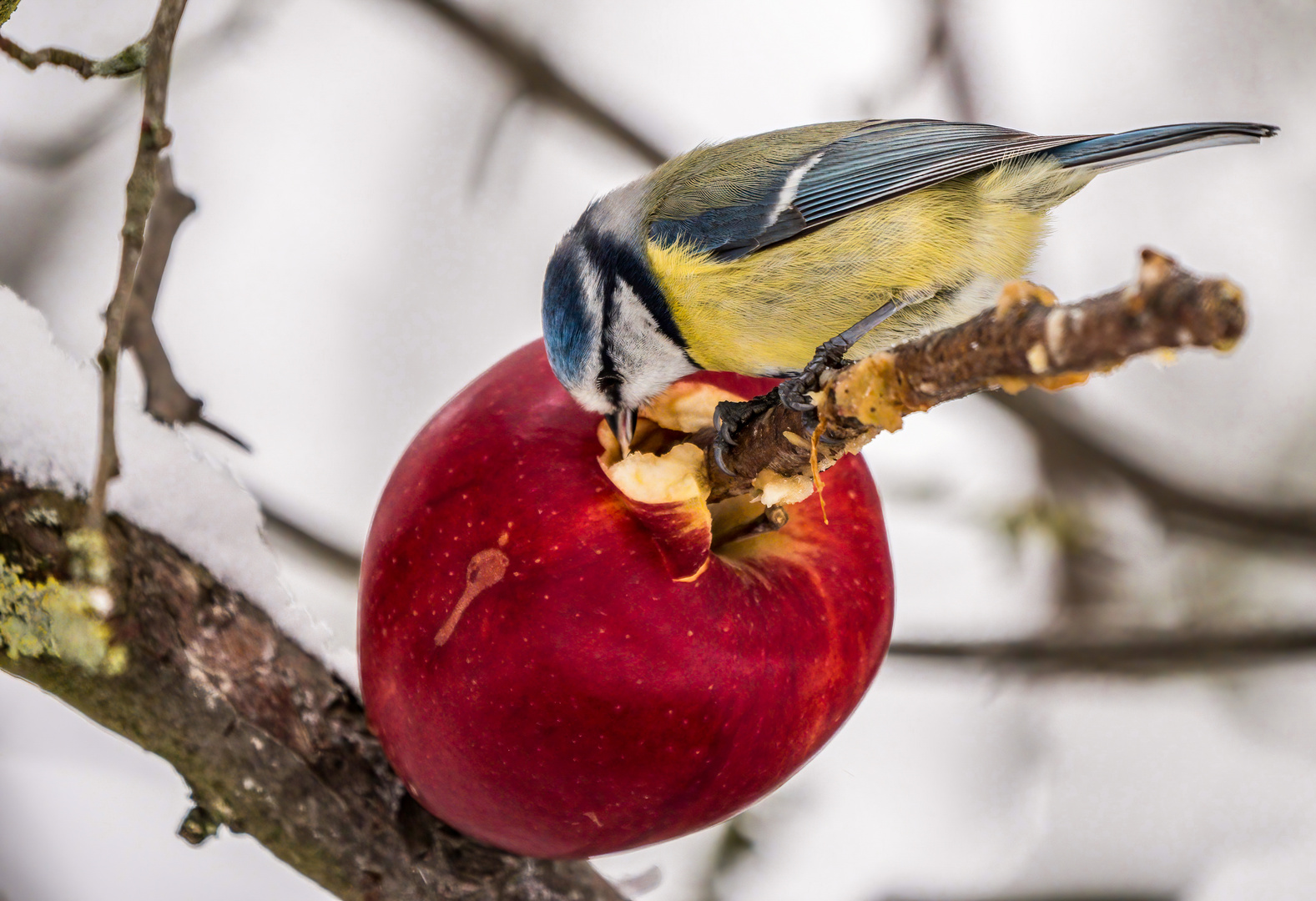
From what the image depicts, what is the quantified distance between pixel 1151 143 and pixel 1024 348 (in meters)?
0.53

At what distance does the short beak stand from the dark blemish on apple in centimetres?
14

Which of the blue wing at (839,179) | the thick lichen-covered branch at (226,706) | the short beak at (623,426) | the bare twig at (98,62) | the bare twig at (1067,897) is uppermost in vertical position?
the bare twig at (98,62)

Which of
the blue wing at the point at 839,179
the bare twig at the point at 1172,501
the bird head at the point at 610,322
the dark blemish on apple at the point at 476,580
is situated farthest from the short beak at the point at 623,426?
the bare twig at the point at 1172,501

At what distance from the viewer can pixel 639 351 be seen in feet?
3.27

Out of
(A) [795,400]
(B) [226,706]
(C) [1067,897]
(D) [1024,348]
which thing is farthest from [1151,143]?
(C) [1067,897]

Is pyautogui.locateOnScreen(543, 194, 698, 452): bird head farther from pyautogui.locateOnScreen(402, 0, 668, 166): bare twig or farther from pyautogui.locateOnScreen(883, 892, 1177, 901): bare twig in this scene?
pyautogui.locateOnScreen(883, 892, 1177, 901): bare twig

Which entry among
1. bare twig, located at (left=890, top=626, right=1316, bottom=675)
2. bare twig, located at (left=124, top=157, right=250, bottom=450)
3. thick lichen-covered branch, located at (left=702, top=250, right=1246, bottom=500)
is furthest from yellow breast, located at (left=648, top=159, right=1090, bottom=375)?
bare twig, located at (left=890, top=626, right=1316, bottom=675)

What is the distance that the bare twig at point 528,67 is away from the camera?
1.76 metres

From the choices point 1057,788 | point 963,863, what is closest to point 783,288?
point 963,863

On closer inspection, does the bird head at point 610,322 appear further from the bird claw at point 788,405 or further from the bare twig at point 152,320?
the bare twig at point 152,320

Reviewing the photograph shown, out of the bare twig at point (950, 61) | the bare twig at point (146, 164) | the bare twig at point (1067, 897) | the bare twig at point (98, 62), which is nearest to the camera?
the bare twig at point (146, 164)

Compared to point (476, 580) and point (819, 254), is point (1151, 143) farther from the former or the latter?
point (476, 580)

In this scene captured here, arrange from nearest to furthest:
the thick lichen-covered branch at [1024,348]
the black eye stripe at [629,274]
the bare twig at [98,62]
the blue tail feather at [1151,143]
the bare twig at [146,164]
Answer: the thick lichen-covered branch at [1024,348]
the bare twig at [146,164]
the bare twig at [98,62]
the blue tail feather at [1151,143]
the black eye stripe at [629,274]

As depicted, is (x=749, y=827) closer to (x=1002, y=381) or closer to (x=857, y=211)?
(x=857, y=211)
